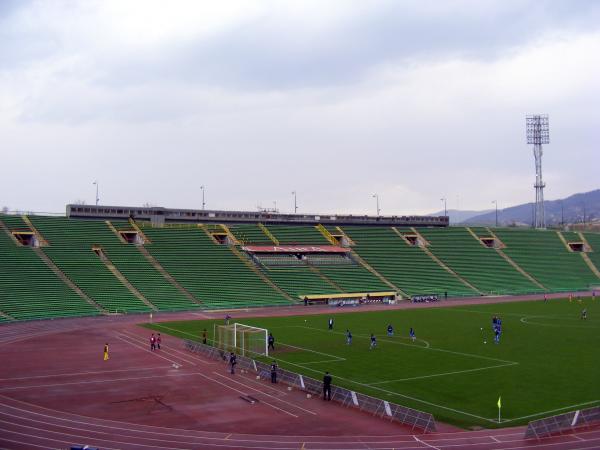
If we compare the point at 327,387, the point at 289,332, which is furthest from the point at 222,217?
the point at 327,387

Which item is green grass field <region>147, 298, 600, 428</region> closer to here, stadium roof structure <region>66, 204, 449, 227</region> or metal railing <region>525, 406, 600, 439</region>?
metal railing <region>525, 406, 600, 439</region>

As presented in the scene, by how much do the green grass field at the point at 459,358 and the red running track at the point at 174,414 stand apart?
287cm

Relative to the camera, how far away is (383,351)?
4331cm

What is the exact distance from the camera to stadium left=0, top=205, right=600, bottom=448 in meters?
25.5

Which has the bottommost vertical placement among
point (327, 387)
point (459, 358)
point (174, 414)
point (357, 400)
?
point (459, 358)

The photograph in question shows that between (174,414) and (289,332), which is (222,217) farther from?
(174,414)

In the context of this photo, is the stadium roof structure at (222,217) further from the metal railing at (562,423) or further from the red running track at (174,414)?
the metal railing at (562,423)

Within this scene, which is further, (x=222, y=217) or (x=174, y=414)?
(x=222, y=217)

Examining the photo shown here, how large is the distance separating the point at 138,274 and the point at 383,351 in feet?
147

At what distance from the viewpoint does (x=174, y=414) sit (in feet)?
90.3

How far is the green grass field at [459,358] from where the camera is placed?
94.6 feet

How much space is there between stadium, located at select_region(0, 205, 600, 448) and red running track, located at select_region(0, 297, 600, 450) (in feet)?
0.44

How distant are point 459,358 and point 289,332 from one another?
18.0 metres

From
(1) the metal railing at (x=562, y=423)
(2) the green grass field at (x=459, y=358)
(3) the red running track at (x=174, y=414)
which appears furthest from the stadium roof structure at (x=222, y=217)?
(1) the metal railing at (x=562, y=423)
